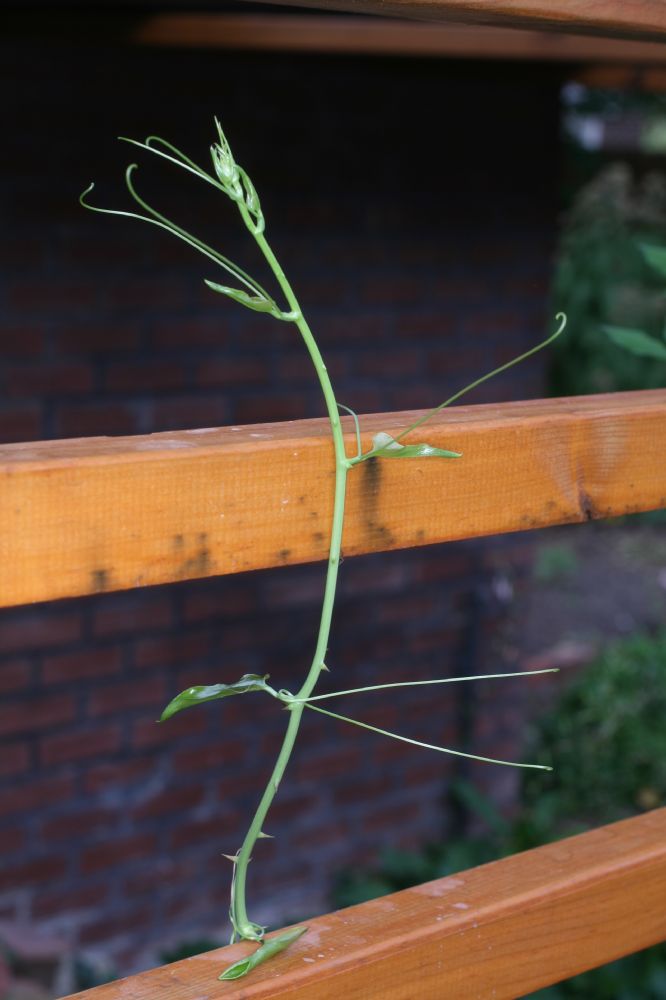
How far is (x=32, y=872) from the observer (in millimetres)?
2625

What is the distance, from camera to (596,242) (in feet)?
22.1

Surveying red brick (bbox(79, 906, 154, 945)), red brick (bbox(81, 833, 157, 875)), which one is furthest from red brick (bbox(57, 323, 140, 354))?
red brick (bbox(79, 906, 154, 945))

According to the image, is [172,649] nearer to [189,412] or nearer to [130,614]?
[130,614]

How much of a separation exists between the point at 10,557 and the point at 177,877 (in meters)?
2.33

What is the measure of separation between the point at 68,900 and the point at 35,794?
305 millimetres

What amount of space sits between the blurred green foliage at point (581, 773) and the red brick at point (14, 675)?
0.90m

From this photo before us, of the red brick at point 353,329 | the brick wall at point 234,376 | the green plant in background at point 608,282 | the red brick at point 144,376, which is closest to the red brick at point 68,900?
the brick wall at point 234,376

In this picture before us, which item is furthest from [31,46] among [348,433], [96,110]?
[348,433]

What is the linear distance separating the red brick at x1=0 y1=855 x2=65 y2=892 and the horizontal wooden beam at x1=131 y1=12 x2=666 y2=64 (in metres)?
1.72

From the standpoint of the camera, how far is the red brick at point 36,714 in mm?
2490

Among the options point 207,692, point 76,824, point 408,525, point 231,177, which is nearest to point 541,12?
point 231,177

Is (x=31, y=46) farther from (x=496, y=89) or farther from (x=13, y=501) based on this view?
(x=13, y=501)

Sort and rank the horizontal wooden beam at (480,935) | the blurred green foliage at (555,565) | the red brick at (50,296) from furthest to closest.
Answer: the blurred green foliage at (555,565)
the red brick at (50,296)
the horizontal wooden beam at (480,935)

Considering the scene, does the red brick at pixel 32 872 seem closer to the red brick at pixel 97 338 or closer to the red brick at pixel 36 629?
the red brick at pixel 36 629
